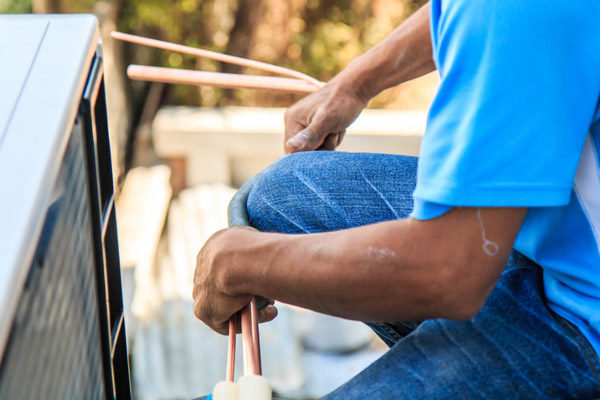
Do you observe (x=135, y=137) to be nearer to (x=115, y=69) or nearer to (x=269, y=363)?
(x=115, y=69)

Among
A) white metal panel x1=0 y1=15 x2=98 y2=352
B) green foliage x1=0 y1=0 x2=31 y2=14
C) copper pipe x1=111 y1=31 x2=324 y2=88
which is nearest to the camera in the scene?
white metal panel x1=0 y1=15 x2=98 y2=352

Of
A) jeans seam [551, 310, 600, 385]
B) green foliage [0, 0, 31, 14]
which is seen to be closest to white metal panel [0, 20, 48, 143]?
jeans seam [551, 310, 600, 385]

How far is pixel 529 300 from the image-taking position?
91 centimetres

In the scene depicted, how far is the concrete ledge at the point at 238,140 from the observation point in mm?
3930

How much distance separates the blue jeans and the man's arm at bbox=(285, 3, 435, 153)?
172 mm

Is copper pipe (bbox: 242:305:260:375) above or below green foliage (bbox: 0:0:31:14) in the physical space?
above

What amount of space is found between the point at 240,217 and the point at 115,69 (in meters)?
3.45

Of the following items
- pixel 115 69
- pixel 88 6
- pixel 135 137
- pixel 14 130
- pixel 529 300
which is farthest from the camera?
pixel 135 137

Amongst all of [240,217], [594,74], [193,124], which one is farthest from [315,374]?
[594,74]

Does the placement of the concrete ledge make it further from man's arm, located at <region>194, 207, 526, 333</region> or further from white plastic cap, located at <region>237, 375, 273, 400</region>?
white plastic cap, located at <region>237, 375, 273, 400</region>

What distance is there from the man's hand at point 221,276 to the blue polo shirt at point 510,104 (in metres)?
0.24

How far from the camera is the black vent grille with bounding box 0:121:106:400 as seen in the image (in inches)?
21.1

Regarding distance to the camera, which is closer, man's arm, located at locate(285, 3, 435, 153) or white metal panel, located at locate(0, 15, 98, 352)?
white metal panel, located at locate(0, 15, 98, 352)

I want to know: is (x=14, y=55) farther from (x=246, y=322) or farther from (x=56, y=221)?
(x=246, y=322)
